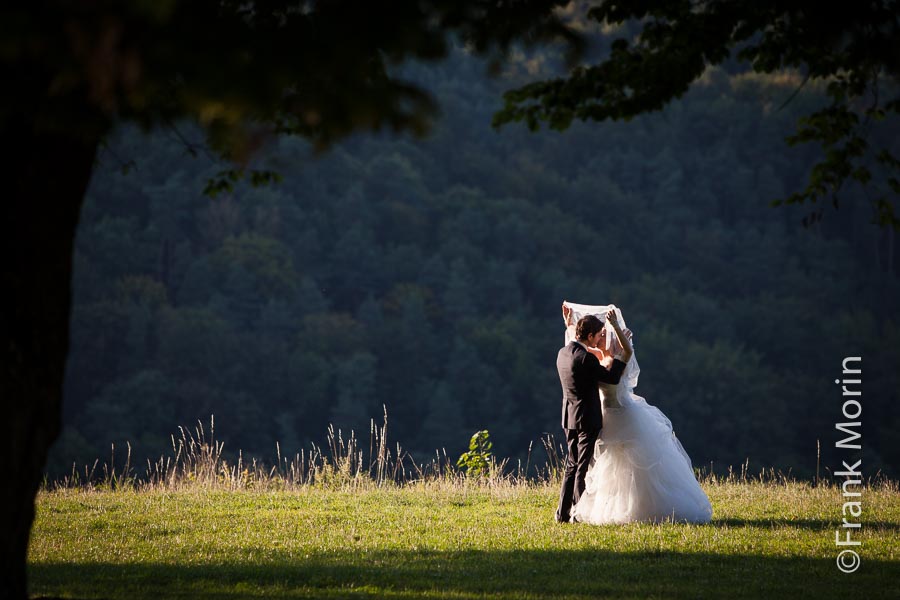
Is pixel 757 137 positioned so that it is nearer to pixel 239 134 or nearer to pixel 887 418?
pixel 887 418

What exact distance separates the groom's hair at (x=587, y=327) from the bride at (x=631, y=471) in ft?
0.72

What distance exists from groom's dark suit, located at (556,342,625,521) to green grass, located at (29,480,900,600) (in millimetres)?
414

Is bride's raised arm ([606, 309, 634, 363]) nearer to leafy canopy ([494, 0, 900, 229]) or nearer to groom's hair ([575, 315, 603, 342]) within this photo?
groom's hair ([575, 315, 603, 342])

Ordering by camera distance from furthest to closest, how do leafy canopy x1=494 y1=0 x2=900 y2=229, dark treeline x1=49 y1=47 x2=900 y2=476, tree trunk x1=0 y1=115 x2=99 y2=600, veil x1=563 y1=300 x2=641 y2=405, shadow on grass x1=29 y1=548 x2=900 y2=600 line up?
dark treeline x1=49 y1=47 x2=900 y2=476
veil x1=563 y1=300 x2=641 y2=405
shadow on grass x1=29 y1=548 x2=900 y2=600
leafy canopy x1=494 y1=0 x2=900 y2=229
tree trunk x1=0 y1=115 x2=99 y2=600

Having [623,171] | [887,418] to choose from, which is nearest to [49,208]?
[887,418]

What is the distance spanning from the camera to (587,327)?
9.30m

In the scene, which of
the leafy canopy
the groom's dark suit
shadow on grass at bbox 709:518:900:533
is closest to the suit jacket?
the groom's dark suit

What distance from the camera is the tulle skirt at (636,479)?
9.30m

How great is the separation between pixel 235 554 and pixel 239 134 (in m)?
5.15

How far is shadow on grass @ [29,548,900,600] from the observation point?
6641 mm

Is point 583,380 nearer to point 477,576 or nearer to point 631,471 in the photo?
point 631,471

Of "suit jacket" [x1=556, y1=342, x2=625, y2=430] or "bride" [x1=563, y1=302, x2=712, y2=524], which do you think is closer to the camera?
"suit jacket" [x1=556, y1=342, x2=625, y2=430]

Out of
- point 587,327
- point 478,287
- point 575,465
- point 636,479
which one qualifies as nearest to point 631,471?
point 636,479

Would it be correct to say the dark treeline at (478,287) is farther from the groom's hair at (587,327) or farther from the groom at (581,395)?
the groom's hair at (587,327)
